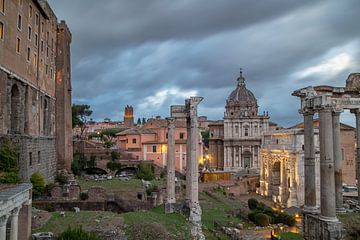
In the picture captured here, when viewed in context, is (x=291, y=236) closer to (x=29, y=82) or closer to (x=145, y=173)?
(x=29, y=82)

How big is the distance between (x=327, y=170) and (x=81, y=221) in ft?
36.2

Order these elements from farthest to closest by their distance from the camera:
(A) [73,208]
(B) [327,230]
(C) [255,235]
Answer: (A) [73,208] < (C) [255,235] < (B) [327,230]

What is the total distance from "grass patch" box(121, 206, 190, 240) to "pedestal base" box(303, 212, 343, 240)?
5.22m

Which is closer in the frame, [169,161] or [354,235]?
[354,235]

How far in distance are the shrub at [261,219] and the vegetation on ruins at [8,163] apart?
15062 millimetres

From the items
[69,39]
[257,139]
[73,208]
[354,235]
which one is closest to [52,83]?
[69,39]

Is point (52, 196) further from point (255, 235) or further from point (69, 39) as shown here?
point (69, 39)

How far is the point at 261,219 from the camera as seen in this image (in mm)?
23719

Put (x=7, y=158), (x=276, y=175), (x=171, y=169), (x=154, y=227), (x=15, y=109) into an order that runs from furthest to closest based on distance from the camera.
A: 1. (x=276, y=175)
2. (x=15, y=109)
3. (x=171, y=169)
4. (x=7, y=158)
5. (x=154, y=227)

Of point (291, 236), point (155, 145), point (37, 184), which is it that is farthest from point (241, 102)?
point (37, 184)

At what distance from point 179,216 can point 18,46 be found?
49.7 feet

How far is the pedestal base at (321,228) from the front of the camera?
1342 cm

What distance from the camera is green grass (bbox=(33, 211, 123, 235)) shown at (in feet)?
50.1

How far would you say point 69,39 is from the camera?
125 feet
